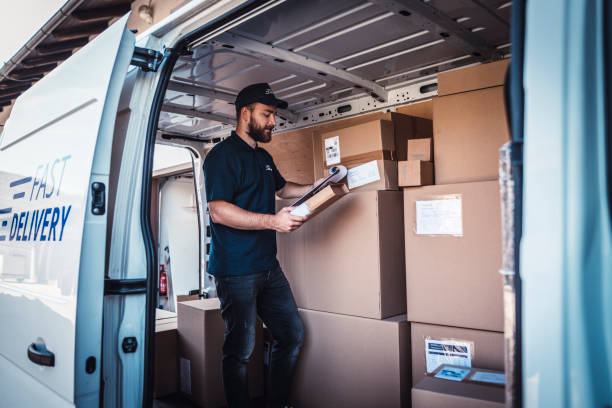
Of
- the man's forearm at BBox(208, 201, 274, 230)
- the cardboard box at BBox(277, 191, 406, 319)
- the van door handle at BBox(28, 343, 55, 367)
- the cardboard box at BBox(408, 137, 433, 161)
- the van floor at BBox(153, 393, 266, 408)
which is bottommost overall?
the van floor at BBox(153, 393, 266, 408)

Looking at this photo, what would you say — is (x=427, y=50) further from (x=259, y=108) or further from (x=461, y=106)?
(x=259, y=108)

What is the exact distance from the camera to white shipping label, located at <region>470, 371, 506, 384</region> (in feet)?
5.53

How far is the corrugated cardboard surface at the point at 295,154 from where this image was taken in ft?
11.2

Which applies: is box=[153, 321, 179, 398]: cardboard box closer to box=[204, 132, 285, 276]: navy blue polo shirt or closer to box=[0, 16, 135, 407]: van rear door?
box=[204, 132, 285, 276]: navy blue polo shirt

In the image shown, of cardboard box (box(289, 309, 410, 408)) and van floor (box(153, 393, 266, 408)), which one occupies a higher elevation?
cardboard box (box(289, 309, 410, 408))

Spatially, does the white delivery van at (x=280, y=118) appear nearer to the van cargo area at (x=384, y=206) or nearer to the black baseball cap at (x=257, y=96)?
the van cargo area at (x=384, y=206)

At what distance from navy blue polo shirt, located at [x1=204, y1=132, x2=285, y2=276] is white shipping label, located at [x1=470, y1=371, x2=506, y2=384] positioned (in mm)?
1071

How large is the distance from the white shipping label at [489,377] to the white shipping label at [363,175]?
3.25 ft

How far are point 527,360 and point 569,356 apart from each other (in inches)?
2.6

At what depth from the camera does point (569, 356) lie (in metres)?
0.73

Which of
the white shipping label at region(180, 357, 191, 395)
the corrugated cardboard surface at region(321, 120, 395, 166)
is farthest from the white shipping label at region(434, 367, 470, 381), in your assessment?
the white shipping label at region(180, 357, 191, 395)

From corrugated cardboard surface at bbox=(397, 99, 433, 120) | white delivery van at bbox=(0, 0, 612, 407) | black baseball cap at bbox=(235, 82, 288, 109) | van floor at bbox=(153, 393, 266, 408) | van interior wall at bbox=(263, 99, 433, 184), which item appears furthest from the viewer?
van interior wall at bbox=(263, 99, 433, 184)

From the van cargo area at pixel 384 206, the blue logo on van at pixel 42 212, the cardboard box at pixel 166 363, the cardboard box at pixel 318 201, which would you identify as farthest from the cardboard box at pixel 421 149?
the cardboard box at pixel 166 363

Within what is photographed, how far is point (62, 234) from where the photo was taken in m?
1.50
